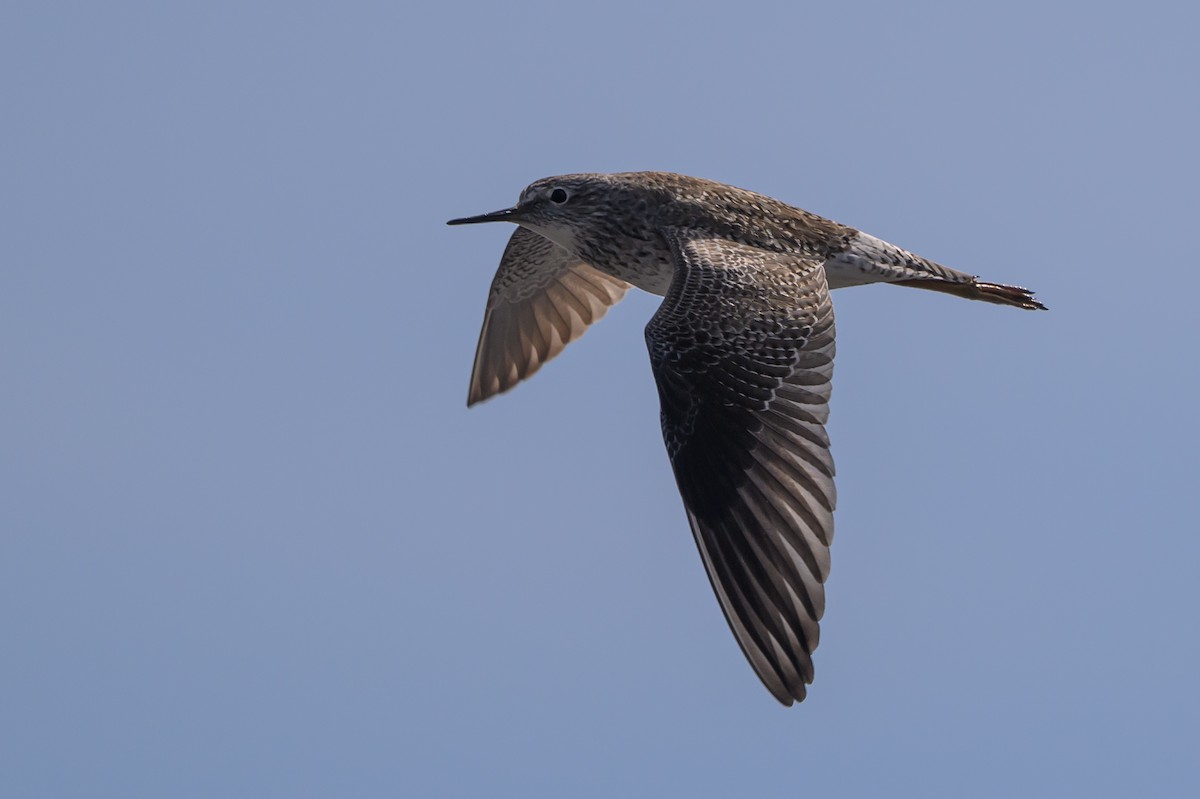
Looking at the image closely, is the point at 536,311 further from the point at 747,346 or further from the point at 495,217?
the point at 747,346

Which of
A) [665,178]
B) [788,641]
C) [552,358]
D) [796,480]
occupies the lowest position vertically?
[788,641]

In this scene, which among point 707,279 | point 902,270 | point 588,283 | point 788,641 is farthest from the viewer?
point 588,283

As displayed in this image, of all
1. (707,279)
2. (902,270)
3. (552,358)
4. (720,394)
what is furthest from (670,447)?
(552,358)

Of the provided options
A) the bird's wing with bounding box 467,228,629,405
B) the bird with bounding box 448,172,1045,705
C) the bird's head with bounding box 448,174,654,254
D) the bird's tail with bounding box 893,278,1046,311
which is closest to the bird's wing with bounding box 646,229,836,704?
the bird with bounding box 448,172,1045,705

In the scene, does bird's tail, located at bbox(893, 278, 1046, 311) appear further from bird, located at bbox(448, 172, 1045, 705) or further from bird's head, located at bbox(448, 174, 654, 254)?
bird's head, located at bbox(448, 174, 654, 254)

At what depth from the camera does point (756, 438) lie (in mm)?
13031

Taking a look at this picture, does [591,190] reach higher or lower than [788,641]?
higher

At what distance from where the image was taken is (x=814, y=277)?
1435 cm

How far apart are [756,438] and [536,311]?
560 cm

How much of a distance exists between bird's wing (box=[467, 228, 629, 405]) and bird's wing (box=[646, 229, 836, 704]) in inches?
156

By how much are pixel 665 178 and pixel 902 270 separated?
212 centimetres

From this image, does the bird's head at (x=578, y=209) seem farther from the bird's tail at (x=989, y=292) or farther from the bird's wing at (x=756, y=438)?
the bird's tail at (x=989, y=292)

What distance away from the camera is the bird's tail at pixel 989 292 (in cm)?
1594

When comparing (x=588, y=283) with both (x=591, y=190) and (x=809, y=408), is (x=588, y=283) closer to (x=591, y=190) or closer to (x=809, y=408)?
(x=591, y=190)
